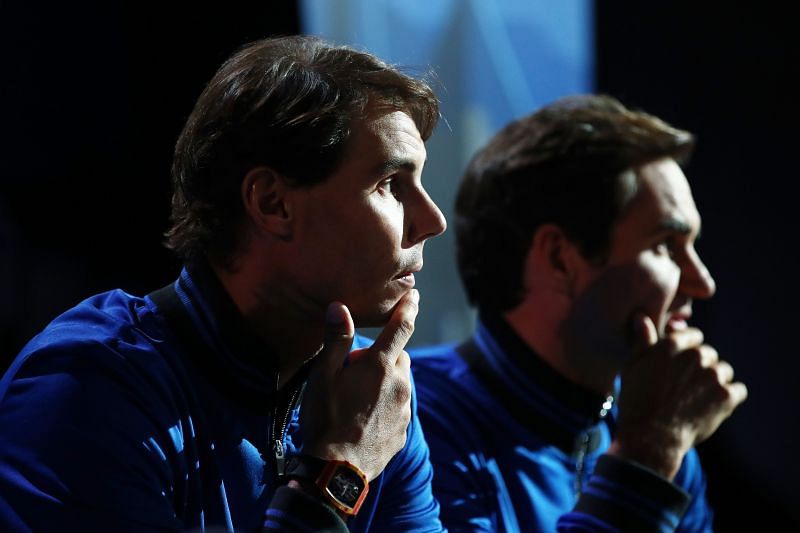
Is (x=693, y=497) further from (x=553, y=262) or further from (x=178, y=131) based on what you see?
(x=178, y=131)

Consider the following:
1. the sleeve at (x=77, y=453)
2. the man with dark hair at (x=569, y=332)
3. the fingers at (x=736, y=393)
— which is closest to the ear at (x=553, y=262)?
the man with dark hair at (x=569, y=332)

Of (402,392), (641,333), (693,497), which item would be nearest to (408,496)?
(402,392)

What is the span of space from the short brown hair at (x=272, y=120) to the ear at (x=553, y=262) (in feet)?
2.14

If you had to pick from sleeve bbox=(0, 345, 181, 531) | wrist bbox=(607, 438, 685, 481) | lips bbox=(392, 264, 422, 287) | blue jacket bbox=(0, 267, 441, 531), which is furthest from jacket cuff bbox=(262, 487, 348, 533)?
wrist bbox=(607, 438, 685, 481)

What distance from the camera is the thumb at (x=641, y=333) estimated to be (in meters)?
2.09

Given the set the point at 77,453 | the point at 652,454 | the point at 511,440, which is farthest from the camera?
the point at 511,440

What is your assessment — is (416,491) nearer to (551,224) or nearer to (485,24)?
(551,224)

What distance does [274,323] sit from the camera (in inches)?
61.9

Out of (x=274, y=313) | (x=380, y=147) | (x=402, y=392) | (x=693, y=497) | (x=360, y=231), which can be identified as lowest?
(x=693, y=497)

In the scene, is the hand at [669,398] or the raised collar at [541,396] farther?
the raised collar at [541,396]

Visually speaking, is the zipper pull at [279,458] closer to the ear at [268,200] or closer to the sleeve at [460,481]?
the ear at [268,200]

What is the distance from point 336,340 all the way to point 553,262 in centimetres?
88

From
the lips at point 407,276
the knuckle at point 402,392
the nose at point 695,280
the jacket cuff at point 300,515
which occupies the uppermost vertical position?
the lips at point 407,276

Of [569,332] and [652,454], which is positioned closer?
[652,454]
